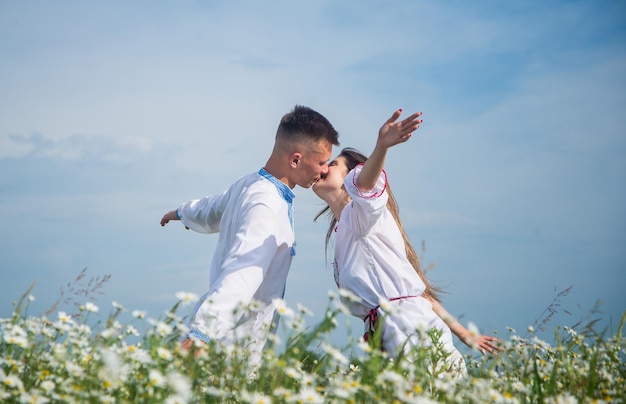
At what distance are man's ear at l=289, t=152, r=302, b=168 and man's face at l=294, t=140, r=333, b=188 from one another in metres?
0.02

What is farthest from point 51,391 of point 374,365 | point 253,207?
point 253,207

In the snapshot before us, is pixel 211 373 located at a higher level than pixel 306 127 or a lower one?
lower

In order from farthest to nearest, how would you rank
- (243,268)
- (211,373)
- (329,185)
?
(329,185), (243,268), (211,373)

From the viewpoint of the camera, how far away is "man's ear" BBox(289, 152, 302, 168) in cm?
571

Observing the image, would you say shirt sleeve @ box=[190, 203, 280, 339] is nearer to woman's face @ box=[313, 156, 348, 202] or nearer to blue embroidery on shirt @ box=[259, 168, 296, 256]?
blue embroidery on shirt @ box=[259, 168, 296, 256]

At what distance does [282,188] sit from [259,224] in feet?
1.77

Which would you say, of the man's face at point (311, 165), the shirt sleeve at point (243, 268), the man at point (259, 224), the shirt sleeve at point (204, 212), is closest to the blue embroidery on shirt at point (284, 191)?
the man at point (259, 224)

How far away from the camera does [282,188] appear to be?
5.61 metres

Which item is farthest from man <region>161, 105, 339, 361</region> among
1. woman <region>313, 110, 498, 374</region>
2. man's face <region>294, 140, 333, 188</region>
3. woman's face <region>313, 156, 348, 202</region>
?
woman <region>313, 110, 498, 374</region>

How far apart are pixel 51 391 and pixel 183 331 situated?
70 centimetres

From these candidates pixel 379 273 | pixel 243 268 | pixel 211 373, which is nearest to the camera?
pixel 211 373

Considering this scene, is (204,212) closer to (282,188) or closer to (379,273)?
(282,188)

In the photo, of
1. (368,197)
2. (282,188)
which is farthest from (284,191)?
(368,197)

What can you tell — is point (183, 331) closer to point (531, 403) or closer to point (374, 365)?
point (374, 365)
